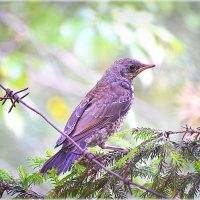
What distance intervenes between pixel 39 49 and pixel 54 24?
2.50 ft

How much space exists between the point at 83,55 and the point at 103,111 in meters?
1.07

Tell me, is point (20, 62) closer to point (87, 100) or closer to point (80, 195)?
point (87, 100)

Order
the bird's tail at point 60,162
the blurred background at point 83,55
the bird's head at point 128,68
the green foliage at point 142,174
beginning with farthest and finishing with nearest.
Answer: the blurred background at point 83,55 < the bird's head at point 128,68 < the bird's tail at point 60,162 < the green foliage at point 142,174

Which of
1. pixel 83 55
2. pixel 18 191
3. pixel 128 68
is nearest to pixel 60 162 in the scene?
pixel 18 191

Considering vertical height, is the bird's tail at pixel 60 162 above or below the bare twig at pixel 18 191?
above

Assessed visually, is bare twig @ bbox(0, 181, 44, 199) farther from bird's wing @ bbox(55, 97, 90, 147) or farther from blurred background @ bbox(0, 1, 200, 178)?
blurred background @ bbox(0, 1, 200, 178)

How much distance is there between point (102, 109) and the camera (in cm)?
420

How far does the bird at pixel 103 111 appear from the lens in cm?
380

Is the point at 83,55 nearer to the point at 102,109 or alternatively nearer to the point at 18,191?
the point at 102,109

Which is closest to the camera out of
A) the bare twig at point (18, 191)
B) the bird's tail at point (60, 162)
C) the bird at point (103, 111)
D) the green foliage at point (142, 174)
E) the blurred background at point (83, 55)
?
the green foliage at point (142, 174)

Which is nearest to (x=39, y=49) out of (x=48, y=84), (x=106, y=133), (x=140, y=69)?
(x=48, y=84)

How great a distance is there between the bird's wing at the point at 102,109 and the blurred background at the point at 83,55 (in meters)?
0.20

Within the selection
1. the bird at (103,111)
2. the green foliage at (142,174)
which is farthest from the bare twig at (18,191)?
the bird at (103,111)

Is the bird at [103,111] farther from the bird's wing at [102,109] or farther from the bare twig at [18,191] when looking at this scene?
the bare twig at [18,191]
